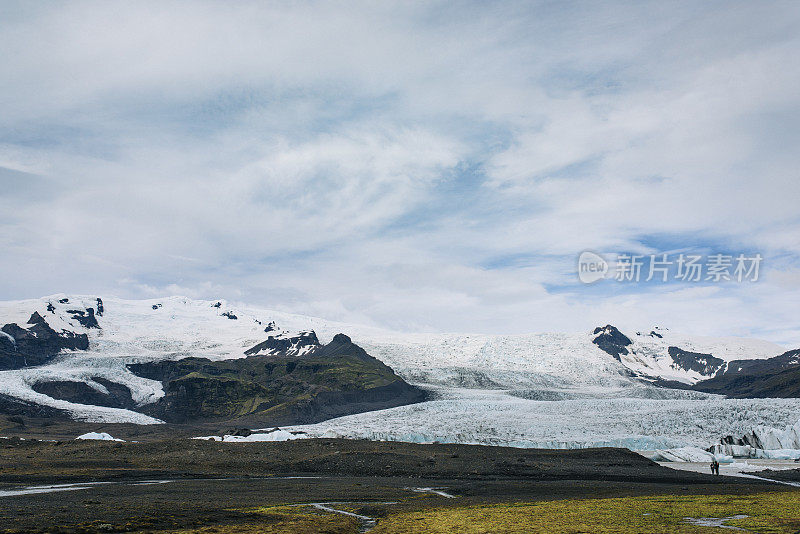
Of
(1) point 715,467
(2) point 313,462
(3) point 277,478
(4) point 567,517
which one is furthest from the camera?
(2) point 313,462

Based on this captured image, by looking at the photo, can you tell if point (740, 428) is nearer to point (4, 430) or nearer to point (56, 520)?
point (56, 520)

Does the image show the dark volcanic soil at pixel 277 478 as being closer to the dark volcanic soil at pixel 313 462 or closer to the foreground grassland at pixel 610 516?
the dark volcanic soil at pixel 313 462

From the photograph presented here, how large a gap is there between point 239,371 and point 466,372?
78476mm

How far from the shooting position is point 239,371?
651ft

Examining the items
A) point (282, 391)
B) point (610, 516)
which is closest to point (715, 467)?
point (610, 516)

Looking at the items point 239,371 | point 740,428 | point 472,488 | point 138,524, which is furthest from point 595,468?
point 239,371

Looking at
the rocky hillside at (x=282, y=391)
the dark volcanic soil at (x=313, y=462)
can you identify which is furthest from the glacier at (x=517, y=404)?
the dark volcanic soil at (x=313, y=462)

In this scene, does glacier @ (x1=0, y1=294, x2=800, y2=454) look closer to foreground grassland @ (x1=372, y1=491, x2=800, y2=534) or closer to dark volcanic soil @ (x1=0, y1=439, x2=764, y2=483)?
dark volcanic soil @ (x1=0, y1=439, x2=764, y2=483)

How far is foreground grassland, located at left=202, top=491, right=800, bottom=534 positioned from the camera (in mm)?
21969

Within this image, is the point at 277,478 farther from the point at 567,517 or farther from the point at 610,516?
the point at 610,516

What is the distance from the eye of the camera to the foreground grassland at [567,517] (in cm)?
2197

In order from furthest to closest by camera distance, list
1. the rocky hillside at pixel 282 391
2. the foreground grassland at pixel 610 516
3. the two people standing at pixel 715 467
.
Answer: the rocky hillside at pixel 282 391 → the two people standing at pixel 715 467 → the foreground grassland at pixel 610 516

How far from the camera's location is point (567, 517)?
83.3 ft

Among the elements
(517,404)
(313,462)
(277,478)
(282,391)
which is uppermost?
(282,391)
